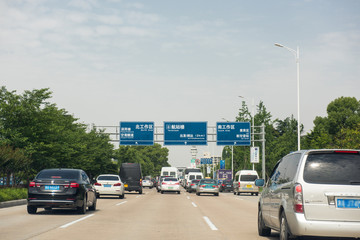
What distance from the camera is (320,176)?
26.9 ft

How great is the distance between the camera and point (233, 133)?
49.3m

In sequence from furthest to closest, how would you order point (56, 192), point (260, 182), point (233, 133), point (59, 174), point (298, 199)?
1. point (233, 133)
2. point (59, 174)
3. point (56, 192)
4. point (260, 182)
5. point (298, 199)

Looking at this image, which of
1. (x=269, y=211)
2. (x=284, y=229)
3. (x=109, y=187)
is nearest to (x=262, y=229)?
(x=269, y=211)

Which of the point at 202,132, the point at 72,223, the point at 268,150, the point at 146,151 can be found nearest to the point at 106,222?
the point at 72,223

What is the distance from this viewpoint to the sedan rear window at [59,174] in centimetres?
1681

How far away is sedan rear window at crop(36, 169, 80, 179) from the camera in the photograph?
16812mm

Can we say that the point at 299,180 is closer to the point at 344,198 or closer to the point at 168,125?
the point at 344,198

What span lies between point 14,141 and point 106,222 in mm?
22383

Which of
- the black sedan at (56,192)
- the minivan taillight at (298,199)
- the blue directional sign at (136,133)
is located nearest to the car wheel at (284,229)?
the minivan taillight at (298,199)

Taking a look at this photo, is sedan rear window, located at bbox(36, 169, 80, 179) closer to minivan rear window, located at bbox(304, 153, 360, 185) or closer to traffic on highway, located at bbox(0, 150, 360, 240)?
traffic on highway, located at bbox(0, 150, 360, 240)

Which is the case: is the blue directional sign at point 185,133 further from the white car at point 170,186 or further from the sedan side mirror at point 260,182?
the sedan side mirror at point 260,182

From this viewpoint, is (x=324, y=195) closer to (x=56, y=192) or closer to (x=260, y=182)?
(x=260, y=182)

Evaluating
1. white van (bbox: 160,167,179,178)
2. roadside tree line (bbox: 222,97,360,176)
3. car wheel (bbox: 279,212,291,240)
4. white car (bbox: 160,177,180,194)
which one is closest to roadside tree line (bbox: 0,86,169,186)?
white car (bbox: 160,177,180,194)

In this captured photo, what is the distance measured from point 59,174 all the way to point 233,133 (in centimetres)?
3354
